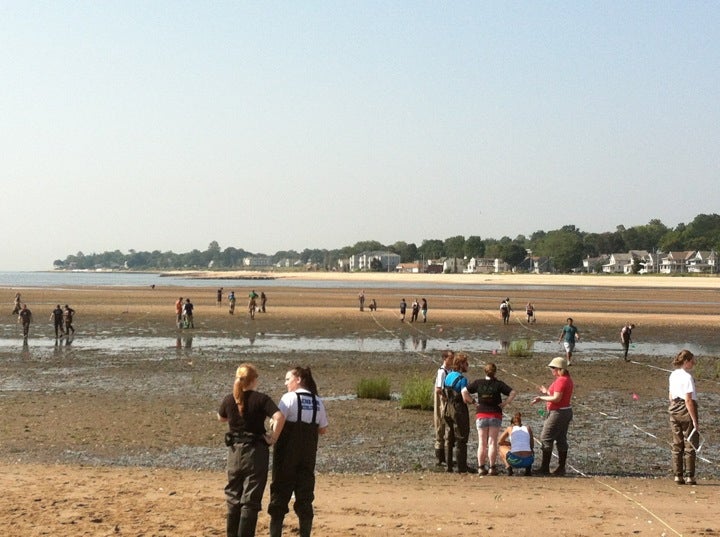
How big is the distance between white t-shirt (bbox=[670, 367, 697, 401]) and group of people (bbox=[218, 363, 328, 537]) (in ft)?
18.5

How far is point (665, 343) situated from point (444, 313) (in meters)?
18.2

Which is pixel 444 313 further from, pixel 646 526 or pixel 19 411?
pixel 646 526

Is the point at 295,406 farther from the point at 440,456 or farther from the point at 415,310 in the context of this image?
the point at 415,310

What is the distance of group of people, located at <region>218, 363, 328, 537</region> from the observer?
7602 mm

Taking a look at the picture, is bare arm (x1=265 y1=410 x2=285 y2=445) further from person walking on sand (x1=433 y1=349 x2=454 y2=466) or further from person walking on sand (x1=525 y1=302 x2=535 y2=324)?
person walking on sand (x1=525 y1=302 x2=535 y2=324)

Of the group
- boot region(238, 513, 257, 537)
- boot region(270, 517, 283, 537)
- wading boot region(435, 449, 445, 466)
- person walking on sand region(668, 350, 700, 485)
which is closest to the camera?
boot region(238, 513, 257, 537)

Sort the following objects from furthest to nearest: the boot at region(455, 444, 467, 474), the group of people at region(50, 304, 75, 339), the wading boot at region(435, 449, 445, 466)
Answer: the group of people at region(50, 304, 75, 339), the wading boot at region(435, 449, 445, 466), the boot at region(455, 444, 467, 474)

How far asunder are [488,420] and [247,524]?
5.09m

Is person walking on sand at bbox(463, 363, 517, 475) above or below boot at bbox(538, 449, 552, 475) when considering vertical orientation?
above

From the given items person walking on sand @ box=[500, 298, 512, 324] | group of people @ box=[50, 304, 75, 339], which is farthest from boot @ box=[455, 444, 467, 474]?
person walking on sand @ box=[500, 298, 512, 324]

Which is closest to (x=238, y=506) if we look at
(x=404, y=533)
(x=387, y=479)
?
(x=404, y=533)

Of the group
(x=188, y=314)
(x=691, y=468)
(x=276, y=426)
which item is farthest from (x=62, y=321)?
(x=276, y=426)

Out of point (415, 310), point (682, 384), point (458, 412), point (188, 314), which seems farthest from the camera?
point (415, 310)

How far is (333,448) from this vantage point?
558 inches
